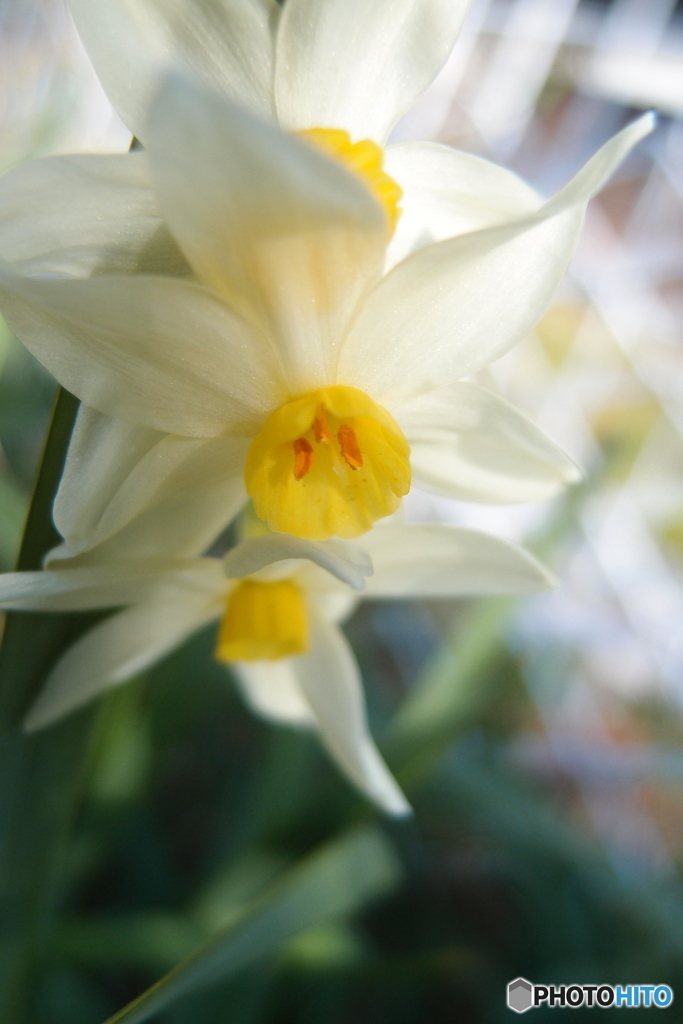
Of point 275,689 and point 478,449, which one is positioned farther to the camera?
point 275,689

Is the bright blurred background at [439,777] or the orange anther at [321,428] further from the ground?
the orange anther at [321,428]

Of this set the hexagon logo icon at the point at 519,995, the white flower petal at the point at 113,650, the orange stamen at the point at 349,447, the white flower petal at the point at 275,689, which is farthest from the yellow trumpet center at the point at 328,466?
the hexagon logo icon at the point at 519,995

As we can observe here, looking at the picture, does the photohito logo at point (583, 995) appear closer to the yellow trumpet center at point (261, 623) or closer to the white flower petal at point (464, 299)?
the yellow trumpet center at point (261, 623)

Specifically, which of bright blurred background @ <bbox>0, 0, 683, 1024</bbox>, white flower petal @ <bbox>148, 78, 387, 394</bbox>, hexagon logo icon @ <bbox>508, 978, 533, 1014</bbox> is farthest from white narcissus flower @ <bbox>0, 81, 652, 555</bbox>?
hexagon logo icon @ <bbox>508, 978, 533, 1014</bbox>

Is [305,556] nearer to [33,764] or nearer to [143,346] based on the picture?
[143,346]

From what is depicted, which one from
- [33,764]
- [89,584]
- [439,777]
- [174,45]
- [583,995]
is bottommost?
[583,995]

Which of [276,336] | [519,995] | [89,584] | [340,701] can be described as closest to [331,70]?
[276,336]
